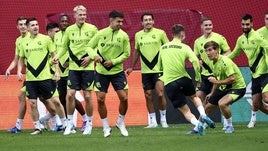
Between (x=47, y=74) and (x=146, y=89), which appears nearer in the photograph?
(x=47, y=74)

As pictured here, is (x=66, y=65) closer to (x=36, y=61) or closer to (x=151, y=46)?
(x=36, y=61)

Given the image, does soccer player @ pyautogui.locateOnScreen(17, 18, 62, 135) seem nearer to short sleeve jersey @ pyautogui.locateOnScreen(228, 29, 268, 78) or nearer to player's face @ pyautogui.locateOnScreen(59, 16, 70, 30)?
player's face @ pyautogui.locateOnScreen(59, 16, 70, 30)

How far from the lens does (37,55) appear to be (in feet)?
65.6

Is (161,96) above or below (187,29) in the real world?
below

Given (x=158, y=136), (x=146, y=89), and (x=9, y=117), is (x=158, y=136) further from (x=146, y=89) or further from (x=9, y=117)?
(x=9, y=117)

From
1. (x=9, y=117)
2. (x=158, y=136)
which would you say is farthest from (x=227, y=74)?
(x=9, y=117)

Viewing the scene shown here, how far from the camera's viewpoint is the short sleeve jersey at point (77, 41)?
19500 millimetres

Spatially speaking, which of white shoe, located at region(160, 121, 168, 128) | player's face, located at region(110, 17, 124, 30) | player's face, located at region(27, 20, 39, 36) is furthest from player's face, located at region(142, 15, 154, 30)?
player's face, located at region(110, 17, 124, 30)

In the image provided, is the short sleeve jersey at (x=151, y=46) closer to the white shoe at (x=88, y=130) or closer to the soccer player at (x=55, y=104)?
the soccer player at (x=55, y=104)

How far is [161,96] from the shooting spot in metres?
21.8

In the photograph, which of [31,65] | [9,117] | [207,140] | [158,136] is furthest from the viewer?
[9,117]

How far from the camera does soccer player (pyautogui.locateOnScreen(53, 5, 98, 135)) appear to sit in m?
19.5

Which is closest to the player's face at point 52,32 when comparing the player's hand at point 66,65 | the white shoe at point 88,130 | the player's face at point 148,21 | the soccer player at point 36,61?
the player's hand at point 66,65

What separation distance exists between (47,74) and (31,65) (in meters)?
0.42
